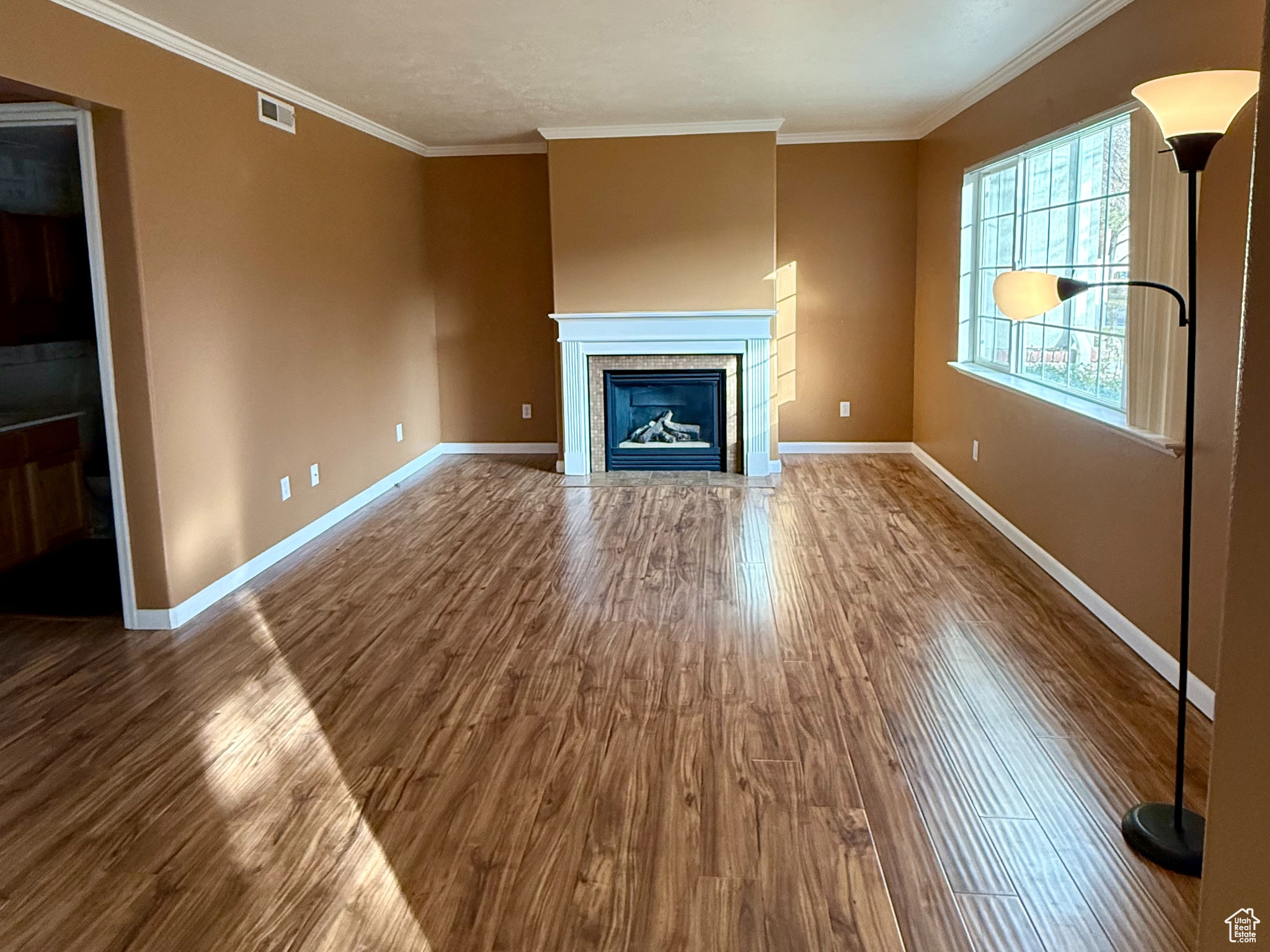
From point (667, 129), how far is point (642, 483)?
7.94 feet

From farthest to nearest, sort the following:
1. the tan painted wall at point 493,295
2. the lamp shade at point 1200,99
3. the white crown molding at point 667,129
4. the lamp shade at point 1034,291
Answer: the tan painted wall at point 493,295 < the white crown molding at point 667,129 < the lamp shade at point 1034,291 < the lamp shade at point 1200,99

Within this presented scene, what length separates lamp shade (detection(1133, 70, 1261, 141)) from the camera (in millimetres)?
2125

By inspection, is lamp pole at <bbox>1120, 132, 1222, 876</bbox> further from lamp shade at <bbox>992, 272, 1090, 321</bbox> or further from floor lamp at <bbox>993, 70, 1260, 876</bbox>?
lamp shade at <bbox>992, 272, 1090, 321</bbox>

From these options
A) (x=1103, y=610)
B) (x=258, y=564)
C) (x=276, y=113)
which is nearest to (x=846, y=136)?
(x=276, y=113)

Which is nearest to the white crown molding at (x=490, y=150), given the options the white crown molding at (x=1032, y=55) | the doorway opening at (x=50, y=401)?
the doorway opening at (x=50, y=401)

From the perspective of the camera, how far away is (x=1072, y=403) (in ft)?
13.9

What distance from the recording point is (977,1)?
3.69 metres

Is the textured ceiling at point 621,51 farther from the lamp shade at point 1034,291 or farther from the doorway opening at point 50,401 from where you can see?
the lamp shade at point 1034,291

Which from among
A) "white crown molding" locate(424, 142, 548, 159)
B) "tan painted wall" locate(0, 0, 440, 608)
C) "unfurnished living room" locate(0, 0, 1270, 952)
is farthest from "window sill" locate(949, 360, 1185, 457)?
"tan painted wall" locate(0, 0, 440, 608)

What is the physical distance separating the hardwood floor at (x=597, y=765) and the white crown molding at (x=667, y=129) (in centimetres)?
326

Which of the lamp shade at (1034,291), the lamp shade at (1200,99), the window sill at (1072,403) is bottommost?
the window sill at (1072,403)

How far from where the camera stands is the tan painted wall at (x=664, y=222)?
6633mm

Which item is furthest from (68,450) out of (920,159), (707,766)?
(920,159)

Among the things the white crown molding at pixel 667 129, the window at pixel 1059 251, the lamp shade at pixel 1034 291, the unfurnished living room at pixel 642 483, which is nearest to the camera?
the unfurnished living room at pixel 642 483
